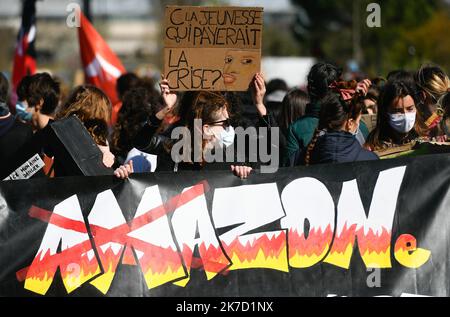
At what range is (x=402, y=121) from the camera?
21.7ft

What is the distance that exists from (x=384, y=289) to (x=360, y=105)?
1241 mm

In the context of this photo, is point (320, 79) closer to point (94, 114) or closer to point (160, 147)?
point (160, 147)

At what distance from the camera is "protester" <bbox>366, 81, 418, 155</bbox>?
6.61m

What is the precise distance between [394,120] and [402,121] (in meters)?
0.05

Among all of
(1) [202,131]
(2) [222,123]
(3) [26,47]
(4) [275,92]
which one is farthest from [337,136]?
(3) [26,47]

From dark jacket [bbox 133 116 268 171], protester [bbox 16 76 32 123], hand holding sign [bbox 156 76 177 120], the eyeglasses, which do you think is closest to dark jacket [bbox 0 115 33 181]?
protester [bbox 16 76 32 123]

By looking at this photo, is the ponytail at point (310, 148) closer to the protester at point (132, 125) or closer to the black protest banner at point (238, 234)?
the black protest banner at point (238, 234)

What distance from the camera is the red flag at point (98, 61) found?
459 inches

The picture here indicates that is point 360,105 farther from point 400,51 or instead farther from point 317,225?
point 400,51

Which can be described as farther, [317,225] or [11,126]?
[11,126]

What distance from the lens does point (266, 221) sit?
19.4ft

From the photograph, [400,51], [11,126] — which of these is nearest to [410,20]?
[400,51]

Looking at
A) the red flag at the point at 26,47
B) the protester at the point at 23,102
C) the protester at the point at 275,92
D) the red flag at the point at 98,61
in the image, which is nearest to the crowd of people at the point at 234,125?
the protester at the point at 23,102

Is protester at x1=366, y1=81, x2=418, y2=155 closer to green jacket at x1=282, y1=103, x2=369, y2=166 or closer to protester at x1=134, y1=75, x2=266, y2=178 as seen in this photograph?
green jacket at x1=282, y1=103, x2=369, y2=166
